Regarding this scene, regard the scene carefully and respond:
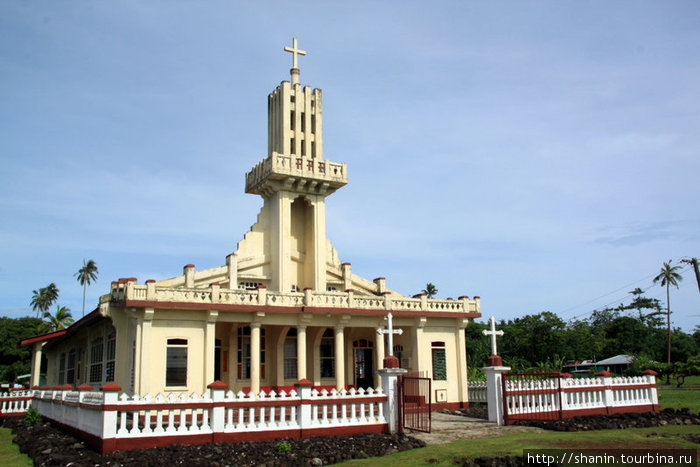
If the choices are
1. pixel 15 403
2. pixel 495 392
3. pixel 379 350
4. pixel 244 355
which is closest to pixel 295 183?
Answer: pixel 244 355

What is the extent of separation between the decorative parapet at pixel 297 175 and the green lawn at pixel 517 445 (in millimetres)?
15907

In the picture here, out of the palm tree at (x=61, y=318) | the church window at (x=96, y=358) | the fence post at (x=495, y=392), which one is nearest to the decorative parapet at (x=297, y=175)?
the church window at (x=96, y=358)

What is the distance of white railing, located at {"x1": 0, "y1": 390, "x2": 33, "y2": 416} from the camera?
26812 millimetres

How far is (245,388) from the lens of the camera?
25.8 metres

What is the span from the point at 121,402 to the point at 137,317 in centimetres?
876

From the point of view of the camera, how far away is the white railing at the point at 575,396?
19.8 m

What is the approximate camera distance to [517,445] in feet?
50.3

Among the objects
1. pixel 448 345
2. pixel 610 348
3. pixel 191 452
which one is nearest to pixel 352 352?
pixel 448 345

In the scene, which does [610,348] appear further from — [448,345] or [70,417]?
[70,417]

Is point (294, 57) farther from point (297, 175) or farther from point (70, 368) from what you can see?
point (70, 368)

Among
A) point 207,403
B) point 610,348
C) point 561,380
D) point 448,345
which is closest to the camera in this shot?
point 207,403

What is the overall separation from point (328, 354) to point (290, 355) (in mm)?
2134

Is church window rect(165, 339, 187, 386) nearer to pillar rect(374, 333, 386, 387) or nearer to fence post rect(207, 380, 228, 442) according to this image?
fence post rect(207, 380, 228, 442)

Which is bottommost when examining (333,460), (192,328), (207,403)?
(333,460)
